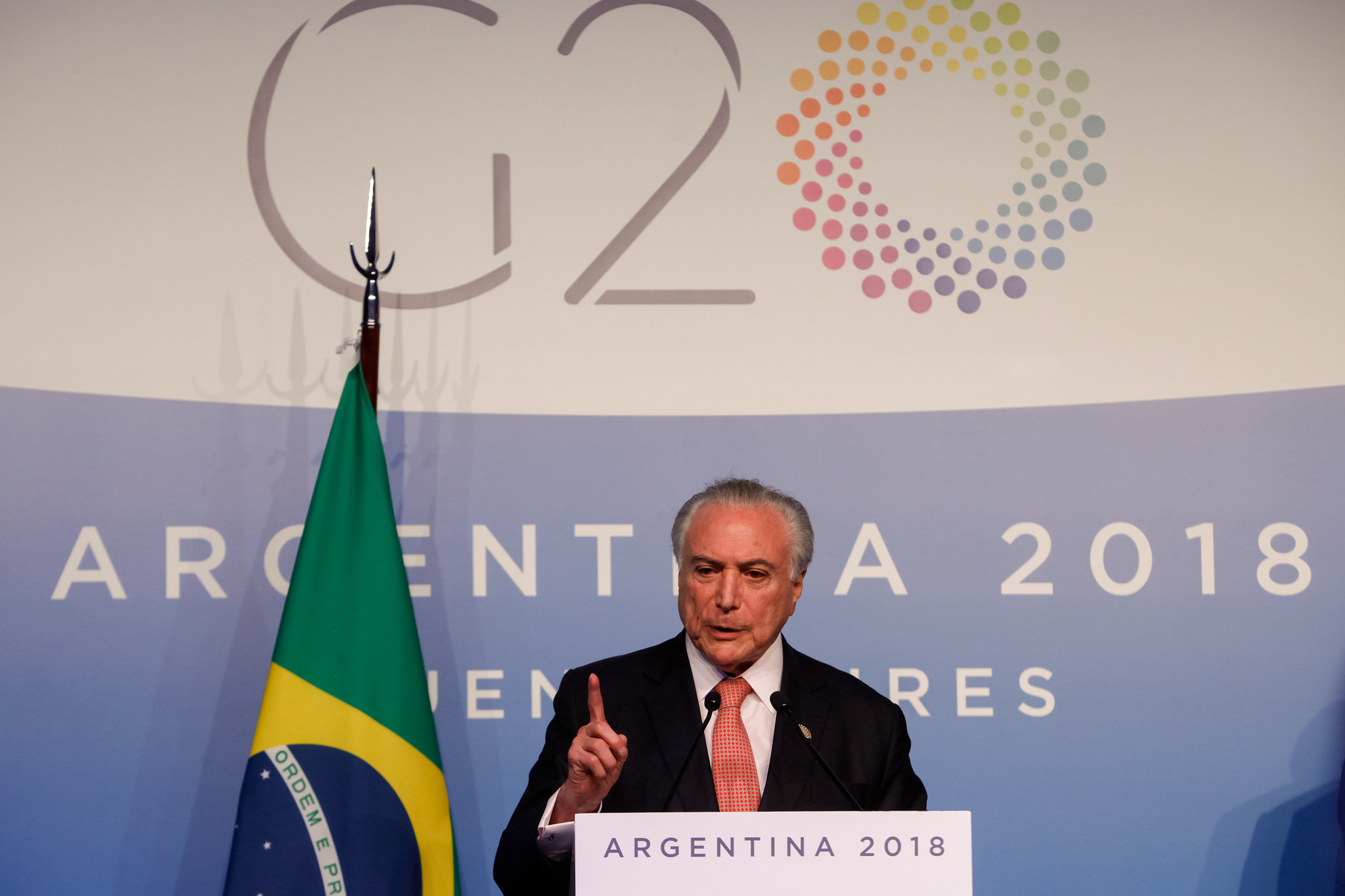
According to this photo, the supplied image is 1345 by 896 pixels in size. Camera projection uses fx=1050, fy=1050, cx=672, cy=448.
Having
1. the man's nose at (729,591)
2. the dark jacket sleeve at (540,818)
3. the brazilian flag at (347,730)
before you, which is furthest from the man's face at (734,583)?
the brazilian flag at (347,730)

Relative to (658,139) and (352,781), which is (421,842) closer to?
(352,781)

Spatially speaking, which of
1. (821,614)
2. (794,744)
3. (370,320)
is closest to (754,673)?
(794,744)

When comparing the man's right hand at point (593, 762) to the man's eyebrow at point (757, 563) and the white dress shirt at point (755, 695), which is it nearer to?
the white dress shirt at point (755, 695)

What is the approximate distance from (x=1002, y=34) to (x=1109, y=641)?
1.64 meters

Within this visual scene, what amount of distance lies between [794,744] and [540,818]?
0.44 meters

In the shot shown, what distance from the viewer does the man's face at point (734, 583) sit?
1849 mm

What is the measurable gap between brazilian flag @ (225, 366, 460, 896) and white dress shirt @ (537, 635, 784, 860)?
0.72 m

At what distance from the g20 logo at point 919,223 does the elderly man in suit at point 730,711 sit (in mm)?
1084

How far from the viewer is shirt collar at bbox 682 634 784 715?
1.89 meters

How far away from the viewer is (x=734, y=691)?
1859mm

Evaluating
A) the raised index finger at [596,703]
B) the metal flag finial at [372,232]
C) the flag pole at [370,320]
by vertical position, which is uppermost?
the metal flag finial at [372,232]

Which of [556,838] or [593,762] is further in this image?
[556,838]

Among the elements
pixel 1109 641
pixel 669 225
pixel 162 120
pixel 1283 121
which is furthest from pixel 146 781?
pixel 1283 121

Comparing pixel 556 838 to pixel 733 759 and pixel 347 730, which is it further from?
pixel 347 730
